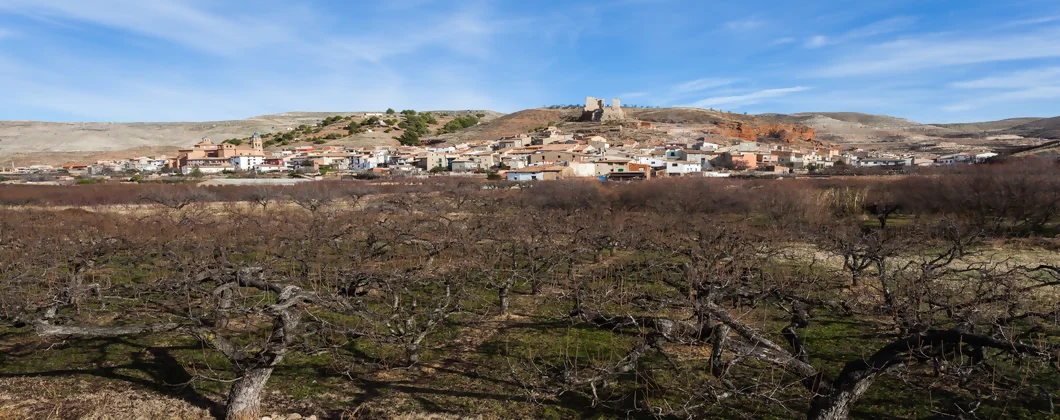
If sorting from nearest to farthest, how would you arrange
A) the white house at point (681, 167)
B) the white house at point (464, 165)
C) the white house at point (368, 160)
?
the white house at point (681, 167) → the white house at point (464, 165) → the white house at point (368, 160)

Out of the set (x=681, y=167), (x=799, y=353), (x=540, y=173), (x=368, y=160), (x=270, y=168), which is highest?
(x=368, y=160)

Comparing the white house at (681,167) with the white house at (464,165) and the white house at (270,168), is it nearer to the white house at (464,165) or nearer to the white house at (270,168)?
the white house at (464,165)

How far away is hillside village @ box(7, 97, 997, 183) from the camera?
63.4m

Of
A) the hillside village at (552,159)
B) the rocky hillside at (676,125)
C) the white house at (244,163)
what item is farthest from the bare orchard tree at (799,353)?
the rocky hillside at (676,125)

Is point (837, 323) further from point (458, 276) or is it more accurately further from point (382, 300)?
point (382, 300)

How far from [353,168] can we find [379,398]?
250 feet

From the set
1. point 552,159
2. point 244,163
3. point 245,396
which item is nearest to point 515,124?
point 244,163

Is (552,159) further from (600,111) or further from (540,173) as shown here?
(600,111)

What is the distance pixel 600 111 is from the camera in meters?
129

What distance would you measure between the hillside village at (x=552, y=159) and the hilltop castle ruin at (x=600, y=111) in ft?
10.7

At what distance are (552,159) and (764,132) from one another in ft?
245

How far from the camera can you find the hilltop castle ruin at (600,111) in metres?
127

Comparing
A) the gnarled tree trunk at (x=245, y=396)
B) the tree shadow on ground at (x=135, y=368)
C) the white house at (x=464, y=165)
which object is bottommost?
the tree shadow on ground at (x=135, y=368)

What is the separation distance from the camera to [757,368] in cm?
857
